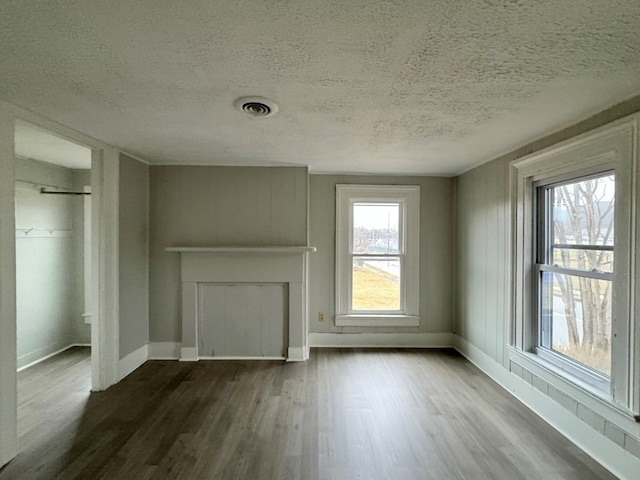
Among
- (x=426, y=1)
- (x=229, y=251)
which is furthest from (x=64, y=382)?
(x=426, y=1)

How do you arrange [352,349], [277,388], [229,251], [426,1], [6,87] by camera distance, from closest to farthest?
[426,1]
[6,87]
[277,388]
[229,251]
[352,349]

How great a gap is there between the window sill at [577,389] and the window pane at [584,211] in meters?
0.94

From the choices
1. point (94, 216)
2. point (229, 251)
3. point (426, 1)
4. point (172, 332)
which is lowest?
point (172, 332)

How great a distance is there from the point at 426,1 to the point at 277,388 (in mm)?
2907

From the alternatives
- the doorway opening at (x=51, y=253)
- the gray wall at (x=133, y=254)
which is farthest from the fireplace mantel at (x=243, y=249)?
the doorway opening at (x=51, y=253)

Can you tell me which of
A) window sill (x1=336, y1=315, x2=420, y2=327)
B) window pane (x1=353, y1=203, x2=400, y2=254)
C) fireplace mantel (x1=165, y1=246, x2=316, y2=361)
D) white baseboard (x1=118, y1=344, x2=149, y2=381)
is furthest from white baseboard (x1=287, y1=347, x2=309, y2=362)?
white baseboard (x1=118, y1=344, x2=149, y2=381)

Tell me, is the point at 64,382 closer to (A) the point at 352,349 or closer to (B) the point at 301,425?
(B) the point at 301,425

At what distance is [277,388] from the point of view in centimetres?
291

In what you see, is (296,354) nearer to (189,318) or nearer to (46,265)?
(189,318)

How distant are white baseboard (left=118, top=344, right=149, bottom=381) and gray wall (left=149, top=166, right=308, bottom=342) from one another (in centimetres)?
18

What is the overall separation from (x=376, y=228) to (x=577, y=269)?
2143 mm

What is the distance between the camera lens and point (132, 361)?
3.28m

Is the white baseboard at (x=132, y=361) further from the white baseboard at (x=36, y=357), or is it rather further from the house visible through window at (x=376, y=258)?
the house visible through window at (x=376, y=258)

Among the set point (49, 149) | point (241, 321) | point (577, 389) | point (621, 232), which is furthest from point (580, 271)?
point (49, 149)
